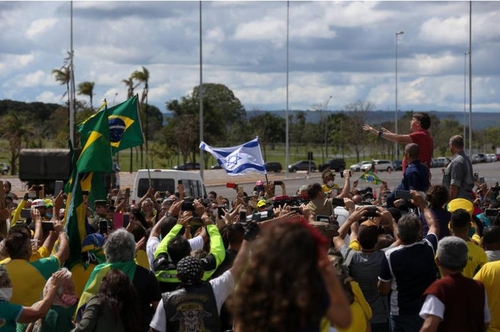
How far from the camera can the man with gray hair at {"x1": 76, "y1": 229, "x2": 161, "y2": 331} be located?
6.56m

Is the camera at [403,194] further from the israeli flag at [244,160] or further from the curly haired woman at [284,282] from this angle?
the israeli flag at [244,160]

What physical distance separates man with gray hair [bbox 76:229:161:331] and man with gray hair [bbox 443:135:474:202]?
218 inches

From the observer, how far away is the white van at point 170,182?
75.4 feet

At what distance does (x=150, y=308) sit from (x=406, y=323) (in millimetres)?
2066

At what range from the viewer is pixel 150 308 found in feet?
22.8

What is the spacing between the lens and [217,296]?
629 centimetres

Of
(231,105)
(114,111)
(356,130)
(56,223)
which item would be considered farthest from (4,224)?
(231,105)

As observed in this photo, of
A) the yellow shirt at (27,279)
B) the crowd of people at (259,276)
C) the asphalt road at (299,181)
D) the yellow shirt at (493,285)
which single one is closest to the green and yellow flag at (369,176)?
the crowd of people at (259,276)

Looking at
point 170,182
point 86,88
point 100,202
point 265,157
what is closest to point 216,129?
point 265,157

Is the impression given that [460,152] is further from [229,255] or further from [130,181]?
[130,181]

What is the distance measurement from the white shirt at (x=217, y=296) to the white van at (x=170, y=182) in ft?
→ 54.2

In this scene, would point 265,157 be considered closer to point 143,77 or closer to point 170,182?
point 143,77

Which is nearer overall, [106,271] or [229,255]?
[106,271]

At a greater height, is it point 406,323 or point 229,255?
point 229,255
